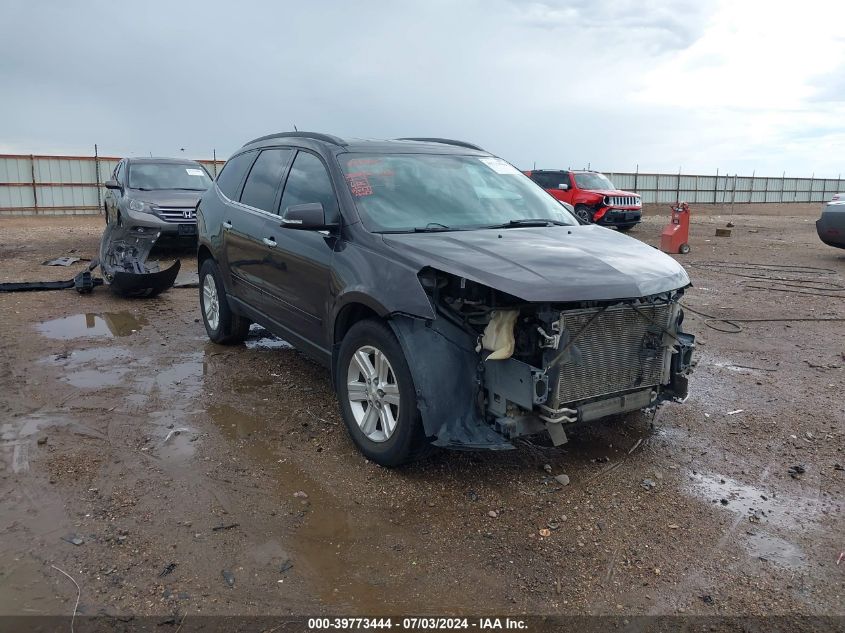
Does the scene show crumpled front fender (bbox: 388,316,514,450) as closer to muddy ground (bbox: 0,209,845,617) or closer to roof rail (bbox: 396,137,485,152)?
muddy ground (bbox: 0,209,845,617)

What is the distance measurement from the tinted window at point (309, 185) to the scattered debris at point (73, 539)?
7.35 ft

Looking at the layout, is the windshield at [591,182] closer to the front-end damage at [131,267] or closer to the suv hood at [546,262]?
the front-end damage at [131,267]

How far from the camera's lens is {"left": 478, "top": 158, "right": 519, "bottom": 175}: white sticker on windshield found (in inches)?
201

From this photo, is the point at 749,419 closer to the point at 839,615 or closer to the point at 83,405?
the point at 839,615

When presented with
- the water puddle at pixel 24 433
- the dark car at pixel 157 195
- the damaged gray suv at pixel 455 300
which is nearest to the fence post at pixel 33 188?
the dark car at pixel 157 195

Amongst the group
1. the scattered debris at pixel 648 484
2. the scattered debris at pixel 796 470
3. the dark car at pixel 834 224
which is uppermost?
the dark car at pixel 834 224

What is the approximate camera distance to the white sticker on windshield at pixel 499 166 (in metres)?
5.11

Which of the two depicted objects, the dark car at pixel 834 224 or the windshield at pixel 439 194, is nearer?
the windshield at pixel 439 194

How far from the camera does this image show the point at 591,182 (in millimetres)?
21188

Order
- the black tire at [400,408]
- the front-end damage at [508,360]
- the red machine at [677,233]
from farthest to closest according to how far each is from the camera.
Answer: the red machine at [677,233]
the black tire at [400,408]
the front-end damage at [508,360]

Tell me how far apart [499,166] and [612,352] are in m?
2.11

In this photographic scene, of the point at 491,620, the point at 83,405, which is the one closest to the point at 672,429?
the point at 491,620

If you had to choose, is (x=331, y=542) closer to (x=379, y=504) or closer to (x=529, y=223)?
(x=379, y=504)

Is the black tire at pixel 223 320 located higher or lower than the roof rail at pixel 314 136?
lower
